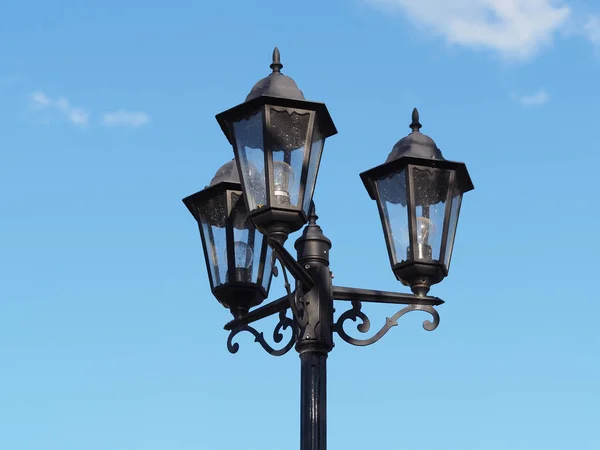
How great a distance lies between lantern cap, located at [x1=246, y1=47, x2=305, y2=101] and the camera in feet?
20.4

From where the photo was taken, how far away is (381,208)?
22.3 feet

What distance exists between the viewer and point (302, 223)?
19.8ft

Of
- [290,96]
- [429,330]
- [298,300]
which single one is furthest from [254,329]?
[290,96]

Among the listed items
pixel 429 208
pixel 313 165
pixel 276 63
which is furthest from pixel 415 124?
pixel 313 165

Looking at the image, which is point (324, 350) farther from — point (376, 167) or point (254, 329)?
point (376, 167)

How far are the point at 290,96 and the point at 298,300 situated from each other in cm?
108

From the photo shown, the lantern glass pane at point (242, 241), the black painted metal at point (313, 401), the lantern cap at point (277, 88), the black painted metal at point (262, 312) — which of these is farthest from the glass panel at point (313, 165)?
the lantern glass pane at point (242, 241)

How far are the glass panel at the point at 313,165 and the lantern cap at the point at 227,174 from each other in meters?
0.97

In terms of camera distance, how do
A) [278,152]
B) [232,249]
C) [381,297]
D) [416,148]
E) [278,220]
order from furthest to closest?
[232,249] → [416,148] → [381,297] → [278,152] → [278,220]

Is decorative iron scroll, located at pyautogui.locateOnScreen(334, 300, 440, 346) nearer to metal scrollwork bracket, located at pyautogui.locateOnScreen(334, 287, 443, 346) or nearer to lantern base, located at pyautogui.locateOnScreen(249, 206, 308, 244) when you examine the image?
metal scrollwork bracket, located at pyautogui.locateOnScreen(334, 287, 443, 346)

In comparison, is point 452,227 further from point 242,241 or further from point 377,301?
point 242,241

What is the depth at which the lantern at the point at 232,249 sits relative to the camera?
704 cm

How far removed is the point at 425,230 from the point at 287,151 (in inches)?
41.2

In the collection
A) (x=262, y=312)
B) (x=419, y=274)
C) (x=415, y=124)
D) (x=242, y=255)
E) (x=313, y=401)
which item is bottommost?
(x=313, y=401)
